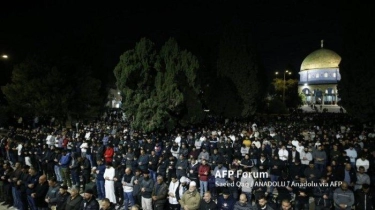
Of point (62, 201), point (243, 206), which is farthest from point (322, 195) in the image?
point (62, 201)

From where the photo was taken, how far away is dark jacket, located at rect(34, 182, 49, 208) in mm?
8664

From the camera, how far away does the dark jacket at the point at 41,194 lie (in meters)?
8.66

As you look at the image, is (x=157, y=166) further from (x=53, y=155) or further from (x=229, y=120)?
(x=229, y=120)

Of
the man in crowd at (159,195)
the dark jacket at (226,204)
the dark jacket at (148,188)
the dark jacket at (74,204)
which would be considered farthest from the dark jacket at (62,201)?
the dark jacket at (226,204)

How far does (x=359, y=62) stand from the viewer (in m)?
24.4

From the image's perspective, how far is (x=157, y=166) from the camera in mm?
11812

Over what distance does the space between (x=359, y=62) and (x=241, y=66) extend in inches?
416

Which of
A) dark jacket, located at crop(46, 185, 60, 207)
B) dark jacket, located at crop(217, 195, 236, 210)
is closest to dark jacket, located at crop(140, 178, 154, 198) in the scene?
dark jacket, located at crop(217, 195, 236, 210)

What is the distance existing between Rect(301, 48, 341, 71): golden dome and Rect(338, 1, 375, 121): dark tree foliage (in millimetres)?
60712

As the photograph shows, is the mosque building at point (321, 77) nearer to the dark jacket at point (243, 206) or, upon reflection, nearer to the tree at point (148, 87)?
the tree at point (148, 87)

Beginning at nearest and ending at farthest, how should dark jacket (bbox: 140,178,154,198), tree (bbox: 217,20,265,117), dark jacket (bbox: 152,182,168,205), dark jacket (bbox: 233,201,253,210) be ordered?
dark jacket (bbox: 233,201,253,210)
dark jacket (bbox: 152,182,168,205)
dark jacket (bbox: 140,178,154,198)
tree (bbox: 217,20,265,117)

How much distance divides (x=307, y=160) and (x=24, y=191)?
10260mm

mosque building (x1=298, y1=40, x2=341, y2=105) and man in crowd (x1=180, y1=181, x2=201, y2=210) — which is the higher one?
mosque building (x1=298, y1=40, x2=341, y2=105)

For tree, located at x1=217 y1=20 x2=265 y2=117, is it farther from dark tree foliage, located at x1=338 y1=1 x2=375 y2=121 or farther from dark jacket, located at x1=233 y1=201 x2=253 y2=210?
dark jacket, located at x1=233 y1=201 x2=253 y2=210
